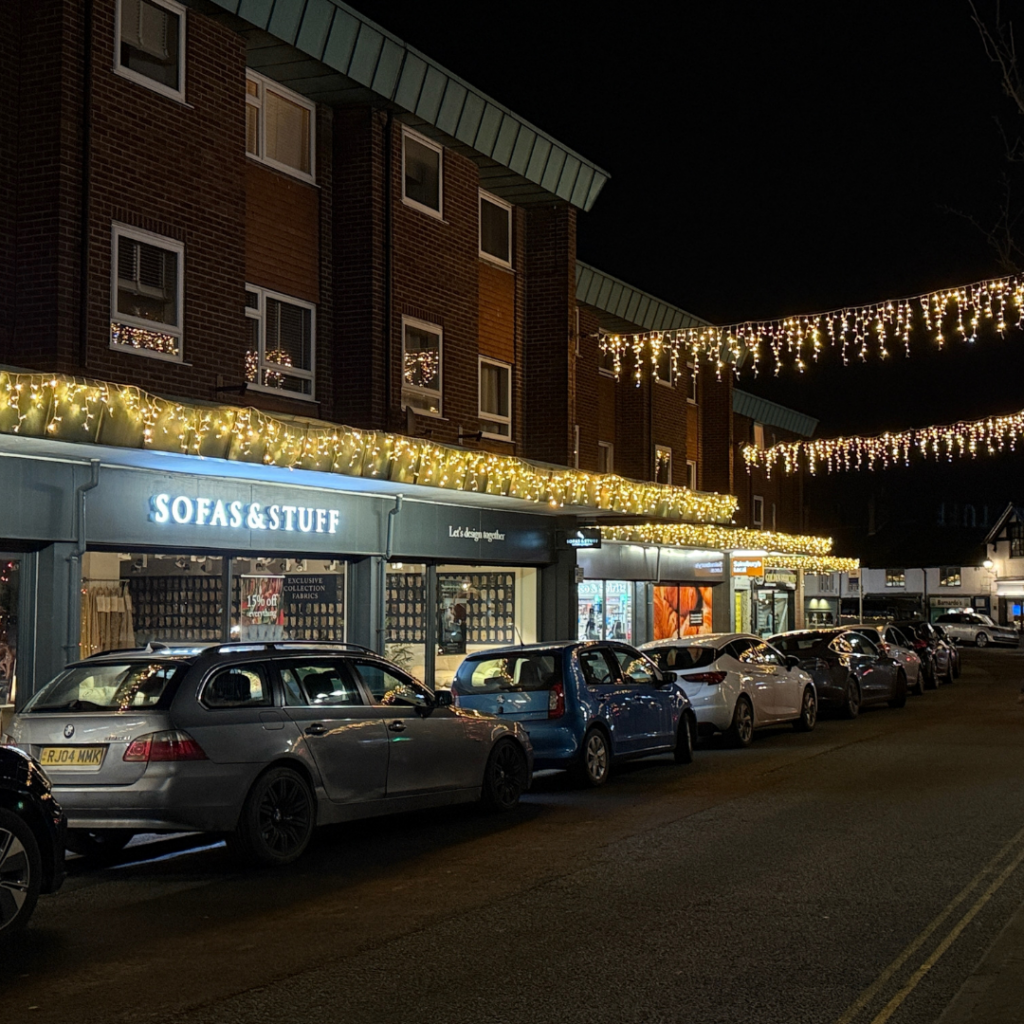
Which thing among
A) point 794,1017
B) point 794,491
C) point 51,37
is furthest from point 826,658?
point 794,491

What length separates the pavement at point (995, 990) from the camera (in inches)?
224

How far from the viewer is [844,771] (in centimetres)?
1464

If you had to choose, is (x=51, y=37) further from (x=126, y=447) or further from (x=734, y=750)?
(x=734, y=750)

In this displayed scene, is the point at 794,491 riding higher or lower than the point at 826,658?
higher

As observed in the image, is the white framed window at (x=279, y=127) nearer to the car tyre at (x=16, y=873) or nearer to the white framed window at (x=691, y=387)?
the car tyre at (x=16, y=873)

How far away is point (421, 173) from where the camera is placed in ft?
70.2

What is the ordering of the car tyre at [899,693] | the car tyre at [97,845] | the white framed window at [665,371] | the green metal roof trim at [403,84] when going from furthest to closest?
the white framed window at [665,371] < the car tyre at [899,693] < the green metal roof trim at [403,84] < the car tyre at [97,845]

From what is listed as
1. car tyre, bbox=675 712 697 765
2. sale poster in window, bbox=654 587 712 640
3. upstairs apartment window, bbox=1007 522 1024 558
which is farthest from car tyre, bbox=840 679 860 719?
upstairs apartment window, bbox=1007 522 1024 558

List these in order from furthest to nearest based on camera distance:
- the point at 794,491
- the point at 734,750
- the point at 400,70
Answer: the point at 794,491 → the point at 400,70 → the point at 734,750

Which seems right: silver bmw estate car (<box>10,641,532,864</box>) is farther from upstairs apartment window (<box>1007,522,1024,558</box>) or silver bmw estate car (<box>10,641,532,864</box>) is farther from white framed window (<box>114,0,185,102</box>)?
upstairs apartment window (<box>1007,522,1024,558</box>)

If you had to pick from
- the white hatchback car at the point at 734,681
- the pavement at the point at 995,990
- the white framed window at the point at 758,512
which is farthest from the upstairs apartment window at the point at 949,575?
the pavement at the point at 995,990

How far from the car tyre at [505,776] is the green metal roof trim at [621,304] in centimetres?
1846

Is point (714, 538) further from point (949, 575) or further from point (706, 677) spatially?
point (949, 575)

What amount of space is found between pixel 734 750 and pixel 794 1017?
39.4 ft
